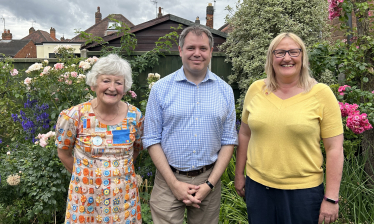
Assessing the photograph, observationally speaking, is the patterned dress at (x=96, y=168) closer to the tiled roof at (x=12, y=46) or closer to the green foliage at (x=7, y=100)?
the green foliage at (x=7, y=100)

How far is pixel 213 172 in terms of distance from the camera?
75.1 inches

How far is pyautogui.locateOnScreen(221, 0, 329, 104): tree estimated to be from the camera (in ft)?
16.6

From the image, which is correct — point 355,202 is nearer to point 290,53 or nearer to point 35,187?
point 290,53

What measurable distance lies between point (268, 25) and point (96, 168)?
14.4 ft

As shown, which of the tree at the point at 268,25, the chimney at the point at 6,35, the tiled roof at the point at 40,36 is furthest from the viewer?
the chimney at the point at 6,35

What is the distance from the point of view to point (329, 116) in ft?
5.46

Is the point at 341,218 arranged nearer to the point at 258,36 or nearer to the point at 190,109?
the point at 190,109

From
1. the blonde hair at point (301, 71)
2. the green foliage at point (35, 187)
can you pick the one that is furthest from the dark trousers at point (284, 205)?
the green foliage at point (35, 187)

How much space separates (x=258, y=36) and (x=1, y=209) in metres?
4.71

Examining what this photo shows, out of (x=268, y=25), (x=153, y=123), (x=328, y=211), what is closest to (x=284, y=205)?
(x=328, y=211)

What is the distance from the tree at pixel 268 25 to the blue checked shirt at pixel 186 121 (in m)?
3.19

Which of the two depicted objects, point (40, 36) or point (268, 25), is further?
point (40, 36)

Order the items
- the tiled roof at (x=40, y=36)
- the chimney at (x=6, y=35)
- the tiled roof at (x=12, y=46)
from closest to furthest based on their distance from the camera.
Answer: the tiled roof at (x=12, y=46) → the tiled roof at (x=40, y=36) → the chimney at (x=6, y=35)

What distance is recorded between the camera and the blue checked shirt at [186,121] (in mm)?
1854
